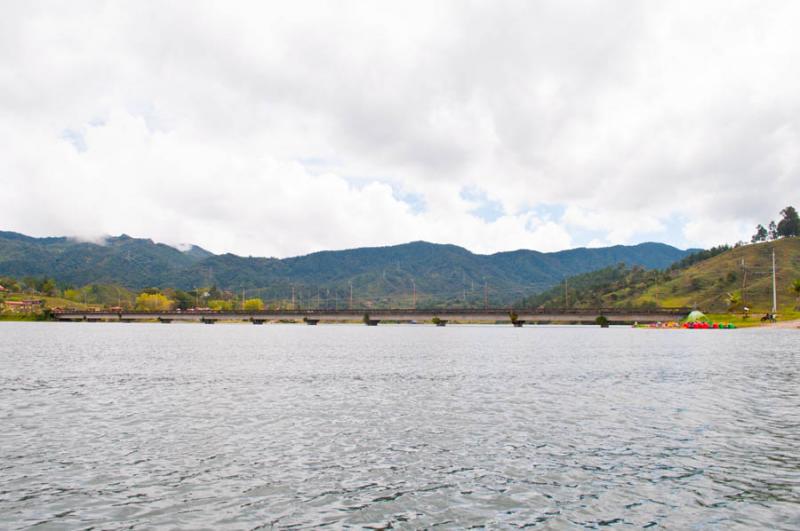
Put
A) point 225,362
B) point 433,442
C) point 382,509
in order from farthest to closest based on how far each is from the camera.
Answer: point 225,362
point 433,442
point 382,509

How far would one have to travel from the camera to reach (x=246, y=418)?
36219 millimetres

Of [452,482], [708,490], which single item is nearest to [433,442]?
[452,482]

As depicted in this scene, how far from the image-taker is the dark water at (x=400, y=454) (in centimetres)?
1912

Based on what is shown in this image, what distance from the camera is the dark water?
19.1 m

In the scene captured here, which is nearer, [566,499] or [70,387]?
[566,499]

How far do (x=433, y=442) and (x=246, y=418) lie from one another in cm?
1279

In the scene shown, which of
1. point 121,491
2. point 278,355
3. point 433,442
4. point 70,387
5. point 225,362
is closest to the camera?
point 121,491

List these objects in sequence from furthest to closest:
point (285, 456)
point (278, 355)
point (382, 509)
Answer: point (278, 355) → point (285, 456) → point (382, 509)

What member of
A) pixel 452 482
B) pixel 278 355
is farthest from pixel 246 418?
pixel 278 355

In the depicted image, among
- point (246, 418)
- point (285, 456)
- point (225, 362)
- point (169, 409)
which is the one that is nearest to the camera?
point (285, 456)

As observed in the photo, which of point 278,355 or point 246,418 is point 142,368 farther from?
point 246,418

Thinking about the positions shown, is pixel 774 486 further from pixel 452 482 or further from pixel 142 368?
pixel 142 368

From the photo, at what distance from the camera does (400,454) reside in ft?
88.4

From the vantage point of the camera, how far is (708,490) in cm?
2158
